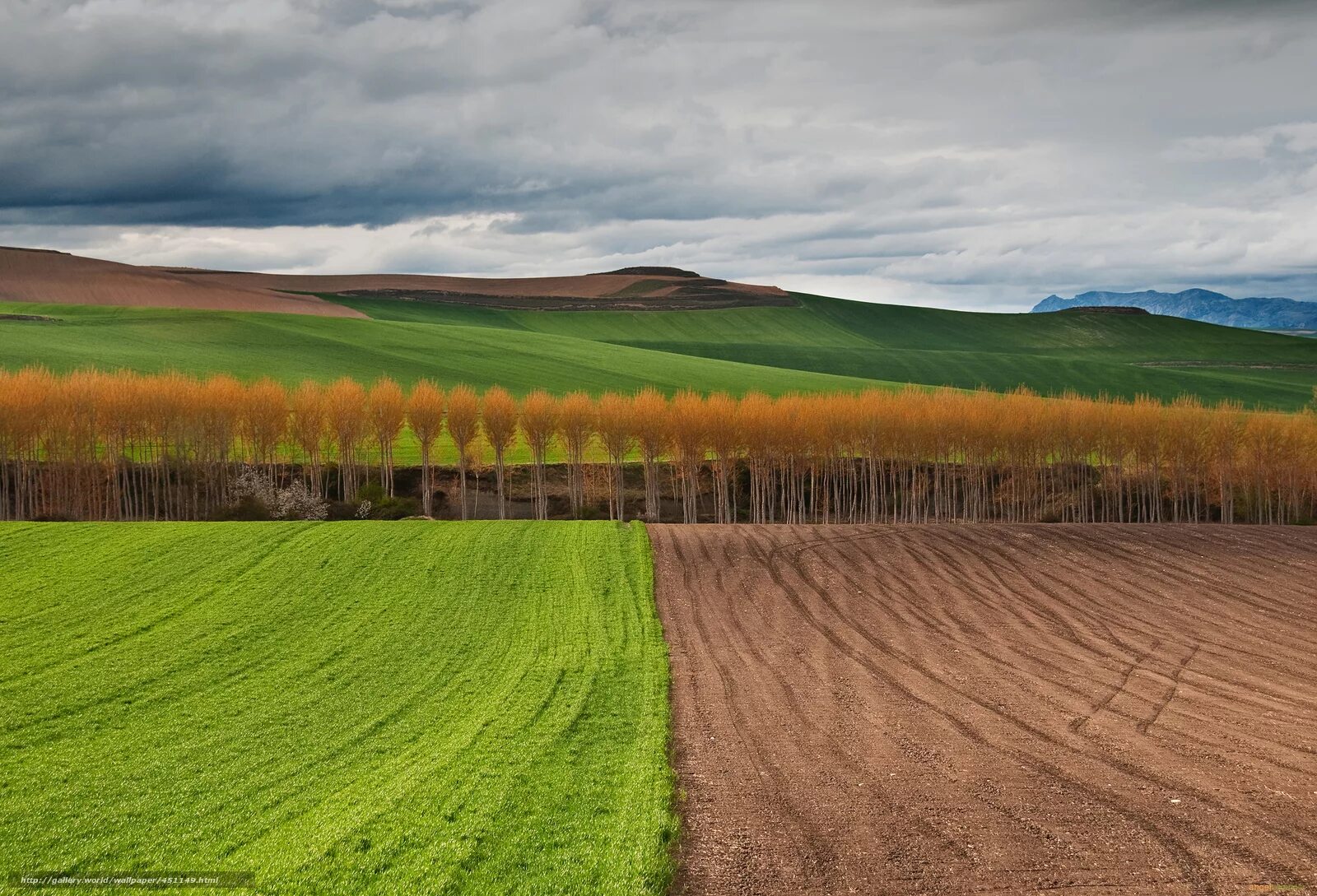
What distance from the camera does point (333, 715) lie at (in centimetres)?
2225

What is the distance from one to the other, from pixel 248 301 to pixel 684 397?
98.6m

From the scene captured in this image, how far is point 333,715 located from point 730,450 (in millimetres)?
49105

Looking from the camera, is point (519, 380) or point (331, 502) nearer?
point (331, 502)

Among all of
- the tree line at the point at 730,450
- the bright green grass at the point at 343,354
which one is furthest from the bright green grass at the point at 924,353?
the tree line at the point at 730,450

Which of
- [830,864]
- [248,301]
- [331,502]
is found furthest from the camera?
[248,301]

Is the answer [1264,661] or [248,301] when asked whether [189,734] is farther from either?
[248,301]

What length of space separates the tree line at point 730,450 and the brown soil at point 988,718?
23.3 meters

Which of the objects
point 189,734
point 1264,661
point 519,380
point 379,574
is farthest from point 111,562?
point 519,380

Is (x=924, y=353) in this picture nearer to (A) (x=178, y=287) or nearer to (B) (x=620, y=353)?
(B) (x=620, y=353)

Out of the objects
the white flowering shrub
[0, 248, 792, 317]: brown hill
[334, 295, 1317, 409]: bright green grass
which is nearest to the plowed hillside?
[0, 248, 792, 317]: brown hill

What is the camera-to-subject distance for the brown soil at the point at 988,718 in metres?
15.4

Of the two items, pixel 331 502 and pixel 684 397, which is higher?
pixel 684 397

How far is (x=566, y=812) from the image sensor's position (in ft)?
55.1

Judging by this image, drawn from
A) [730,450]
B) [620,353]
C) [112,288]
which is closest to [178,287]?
[112,288]
